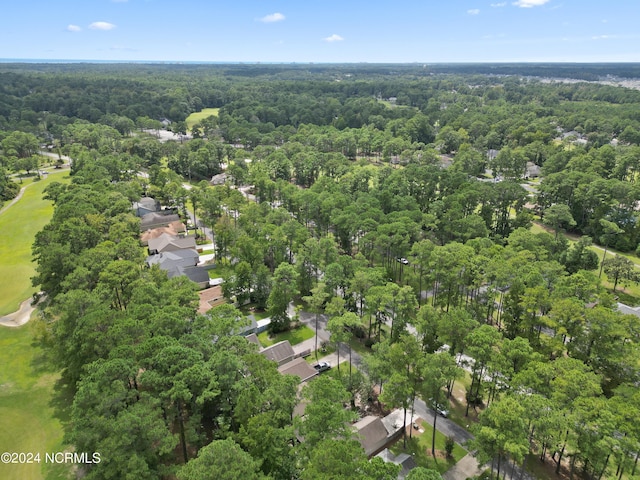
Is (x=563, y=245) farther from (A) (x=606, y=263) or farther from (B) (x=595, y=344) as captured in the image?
(B) (x=595, y=344)

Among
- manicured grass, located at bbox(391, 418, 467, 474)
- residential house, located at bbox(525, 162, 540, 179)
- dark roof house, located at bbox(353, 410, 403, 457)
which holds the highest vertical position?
residential house, located at bbox(525, 162, 540, 179)

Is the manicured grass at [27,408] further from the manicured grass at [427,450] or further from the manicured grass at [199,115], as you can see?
the manicured grass at [199,115]

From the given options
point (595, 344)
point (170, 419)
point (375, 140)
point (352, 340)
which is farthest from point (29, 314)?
point (375, 140)

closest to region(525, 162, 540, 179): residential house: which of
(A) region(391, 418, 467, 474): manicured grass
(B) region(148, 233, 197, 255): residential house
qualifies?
(B) region(148, 233, 197, 255): residential house

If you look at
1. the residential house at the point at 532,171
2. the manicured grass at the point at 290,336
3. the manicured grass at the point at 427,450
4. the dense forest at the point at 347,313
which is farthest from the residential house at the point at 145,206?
the residential house at the point at 532,171

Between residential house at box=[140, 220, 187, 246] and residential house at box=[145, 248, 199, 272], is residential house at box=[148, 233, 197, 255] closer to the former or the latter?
residential house at box=[145, 248, 199, 272]
